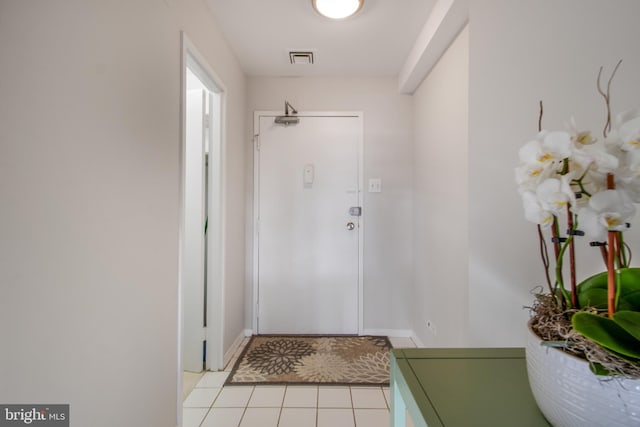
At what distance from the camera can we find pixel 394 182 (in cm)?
264

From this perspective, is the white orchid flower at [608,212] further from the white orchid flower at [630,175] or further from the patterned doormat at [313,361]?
the patterned doormat at [313,361]

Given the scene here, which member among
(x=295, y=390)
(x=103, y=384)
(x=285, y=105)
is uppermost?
(x=285, y=105)

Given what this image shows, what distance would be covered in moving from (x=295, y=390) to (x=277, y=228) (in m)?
1.33

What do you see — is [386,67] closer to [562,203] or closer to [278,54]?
[278,54]

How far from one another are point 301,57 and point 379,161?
114 centimetres

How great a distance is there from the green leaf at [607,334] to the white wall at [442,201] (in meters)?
1.33

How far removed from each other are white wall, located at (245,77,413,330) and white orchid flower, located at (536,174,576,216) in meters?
2.19

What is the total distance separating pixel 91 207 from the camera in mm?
875

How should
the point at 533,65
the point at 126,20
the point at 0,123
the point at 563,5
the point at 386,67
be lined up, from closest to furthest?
the point at 0,123, the point at 563,5, the point at 533,65, the point at 126,20, the point at 386,67

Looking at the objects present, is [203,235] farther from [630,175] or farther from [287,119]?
[630,175]

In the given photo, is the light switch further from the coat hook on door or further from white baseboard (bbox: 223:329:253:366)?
white baseboard (bbox: 223:329:253:366)

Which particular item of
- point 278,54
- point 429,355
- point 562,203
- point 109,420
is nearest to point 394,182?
point 278,54

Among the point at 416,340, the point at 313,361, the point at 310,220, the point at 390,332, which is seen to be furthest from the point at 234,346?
the point at 416,340

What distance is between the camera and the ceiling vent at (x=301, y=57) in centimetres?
227
